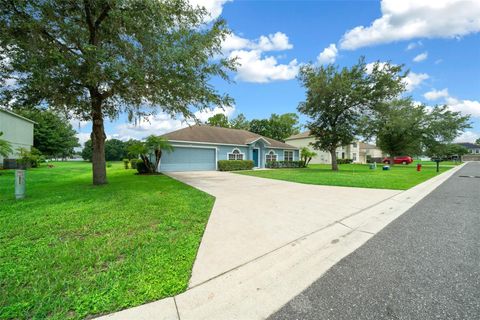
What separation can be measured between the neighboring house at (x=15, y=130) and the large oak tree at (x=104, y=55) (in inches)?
577

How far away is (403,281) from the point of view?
2398mm

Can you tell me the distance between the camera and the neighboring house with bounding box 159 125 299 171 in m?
18.0

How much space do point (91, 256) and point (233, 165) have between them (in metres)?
17.0

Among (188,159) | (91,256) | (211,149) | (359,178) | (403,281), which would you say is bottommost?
(403,281)

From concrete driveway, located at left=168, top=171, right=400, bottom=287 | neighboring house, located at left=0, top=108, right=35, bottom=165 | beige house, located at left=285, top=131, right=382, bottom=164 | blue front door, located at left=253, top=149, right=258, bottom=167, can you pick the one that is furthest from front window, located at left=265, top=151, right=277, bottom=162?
neighboring house, located at left=0, top=108, right=35, bottom=165

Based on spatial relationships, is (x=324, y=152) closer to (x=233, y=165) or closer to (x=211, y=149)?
(x=233, y=165)

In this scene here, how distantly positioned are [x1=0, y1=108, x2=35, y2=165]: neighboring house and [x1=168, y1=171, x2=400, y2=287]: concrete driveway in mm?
22150

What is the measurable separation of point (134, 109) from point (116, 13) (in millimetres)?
4205

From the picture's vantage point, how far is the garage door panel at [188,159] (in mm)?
17484

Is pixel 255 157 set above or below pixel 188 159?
above

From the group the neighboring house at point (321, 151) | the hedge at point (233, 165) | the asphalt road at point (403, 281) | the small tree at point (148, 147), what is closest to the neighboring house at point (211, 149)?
the hedge at point (233, 165)

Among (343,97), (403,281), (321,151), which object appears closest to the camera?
(403,281)

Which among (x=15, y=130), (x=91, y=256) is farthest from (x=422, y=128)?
(x=15, y=130)

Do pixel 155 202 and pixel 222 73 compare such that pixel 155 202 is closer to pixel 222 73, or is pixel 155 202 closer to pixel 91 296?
pixel 91 296
